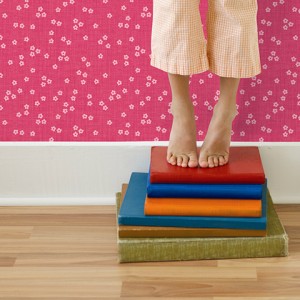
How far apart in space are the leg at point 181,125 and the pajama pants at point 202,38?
0.33 feet

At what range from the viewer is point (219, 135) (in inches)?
72.6

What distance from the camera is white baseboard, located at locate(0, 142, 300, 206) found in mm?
2016

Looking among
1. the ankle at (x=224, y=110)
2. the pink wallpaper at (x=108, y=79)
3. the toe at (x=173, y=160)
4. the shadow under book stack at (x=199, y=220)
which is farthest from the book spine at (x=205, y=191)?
the pink wallpaper at (x=108, y=79)

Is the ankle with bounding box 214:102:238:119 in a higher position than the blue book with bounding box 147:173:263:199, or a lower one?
higher

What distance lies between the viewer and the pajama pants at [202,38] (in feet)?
5.56

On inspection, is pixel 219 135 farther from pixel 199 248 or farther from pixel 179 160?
pixel 199 248

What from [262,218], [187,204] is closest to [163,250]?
[187,204]

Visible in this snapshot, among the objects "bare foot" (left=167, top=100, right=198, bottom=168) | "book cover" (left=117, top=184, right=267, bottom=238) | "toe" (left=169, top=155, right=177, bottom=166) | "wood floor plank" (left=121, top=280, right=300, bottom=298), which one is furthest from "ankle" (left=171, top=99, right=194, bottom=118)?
"wood floor plank" (left=121, top=280, right=300, bottom=298)

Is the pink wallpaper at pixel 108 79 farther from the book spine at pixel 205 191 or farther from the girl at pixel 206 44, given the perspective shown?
the book spine at pixel 205 191

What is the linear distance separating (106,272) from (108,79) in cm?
64

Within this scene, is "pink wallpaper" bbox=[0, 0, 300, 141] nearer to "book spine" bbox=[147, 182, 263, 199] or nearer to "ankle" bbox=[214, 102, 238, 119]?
"ankle" bbox=[214, 102, 238, 119]

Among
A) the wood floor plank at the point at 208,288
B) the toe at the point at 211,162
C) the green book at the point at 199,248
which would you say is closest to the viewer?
the wood floor plank at the point at 208,288

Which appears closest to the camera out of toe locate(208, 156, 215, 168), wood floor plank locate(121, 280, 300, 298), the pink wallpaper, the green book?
wood floor plank locate(121, 280, 300, 298)

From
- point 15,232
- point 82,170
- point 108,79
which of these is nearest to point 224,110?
point 108,79
